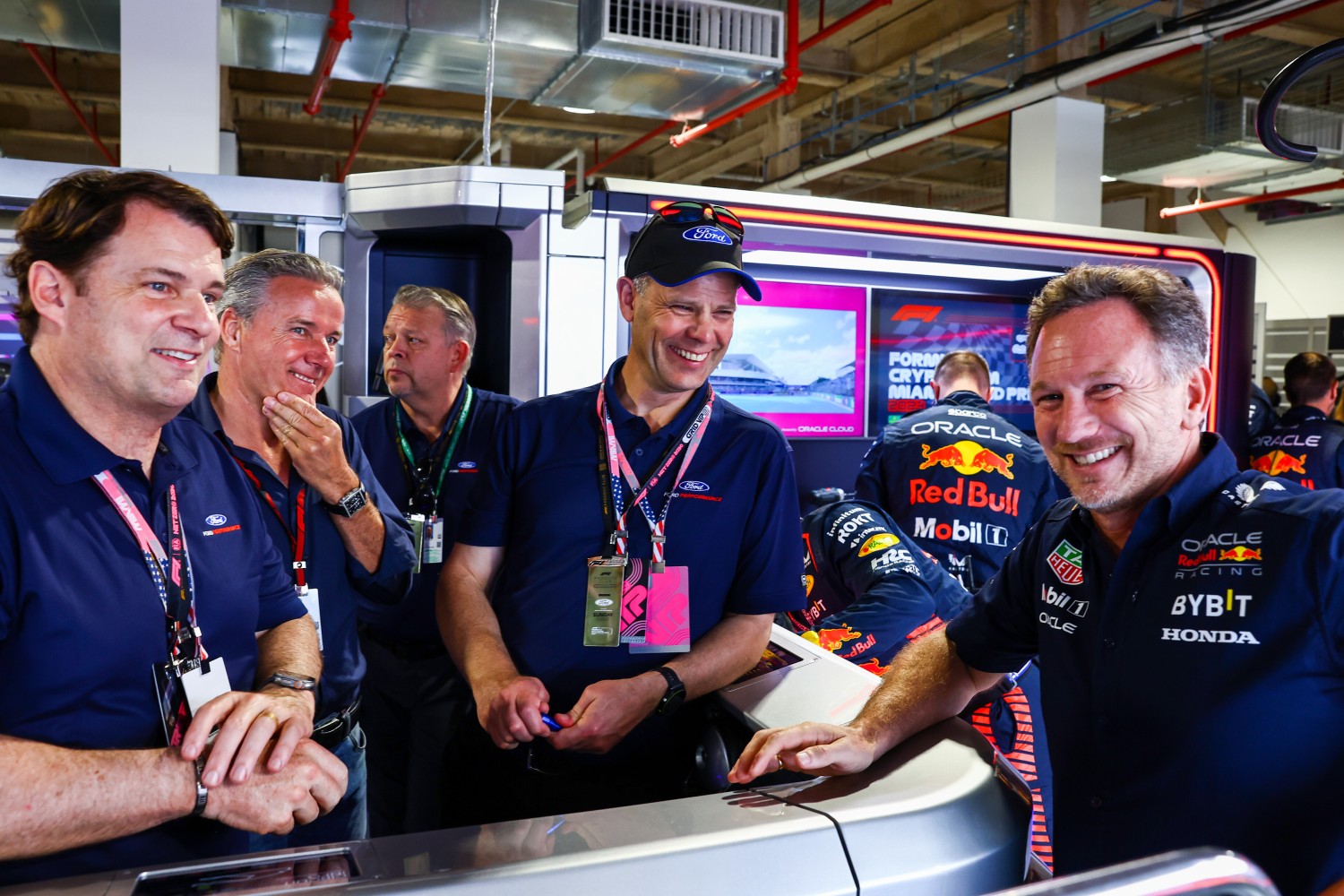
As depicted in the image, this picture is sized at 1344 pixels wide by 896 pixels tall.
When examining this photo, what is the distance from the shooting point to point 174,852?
109 cm

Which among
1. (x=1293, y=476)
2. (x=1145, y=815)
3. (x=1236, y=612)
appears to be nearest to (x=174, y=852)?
(x=1145, y=815)

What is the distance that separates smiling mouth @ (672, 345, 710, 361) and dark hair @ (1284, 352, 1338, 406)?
17.1 feet

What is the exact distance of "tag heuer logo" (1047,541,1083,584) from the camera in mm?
1362

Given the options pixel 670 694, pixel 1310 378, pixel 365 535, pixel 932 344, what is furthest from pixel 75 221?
pixel 1310 378

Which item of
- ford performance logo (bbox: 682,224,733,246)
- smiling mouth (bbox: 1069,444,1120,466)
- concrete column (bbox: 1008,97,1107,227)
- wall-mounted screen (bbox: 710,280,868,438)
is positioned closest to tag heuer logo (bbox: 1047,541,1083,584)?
smiling mouth (bbox: 1069,444,1120,466)

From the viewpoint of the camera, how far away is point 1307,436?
5.44 meters

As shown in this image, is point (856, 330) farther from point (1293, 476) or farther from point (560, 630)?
point (560, 630)

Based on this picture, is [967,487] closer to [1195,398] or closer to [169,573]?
[1195,398]

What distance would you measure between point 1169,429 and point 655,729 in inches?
34.2

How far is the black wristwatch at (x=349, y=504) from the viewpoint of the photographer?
1802 millimetres

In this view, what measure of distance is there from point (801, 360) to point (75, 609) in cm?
381

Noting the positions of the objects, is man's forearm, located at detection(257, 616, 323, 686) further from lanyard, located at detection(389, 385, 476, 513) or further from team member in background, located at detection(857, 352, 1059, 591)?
team member in background, located at detection(857, 352, 1059, 591)

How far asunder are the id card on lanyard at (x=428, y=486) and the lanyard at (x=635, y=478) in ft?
3.37

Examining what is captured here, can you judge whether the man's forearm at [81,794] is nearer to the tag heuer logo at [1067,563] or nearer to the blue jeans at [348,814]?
the blue jeans at [348,814]
